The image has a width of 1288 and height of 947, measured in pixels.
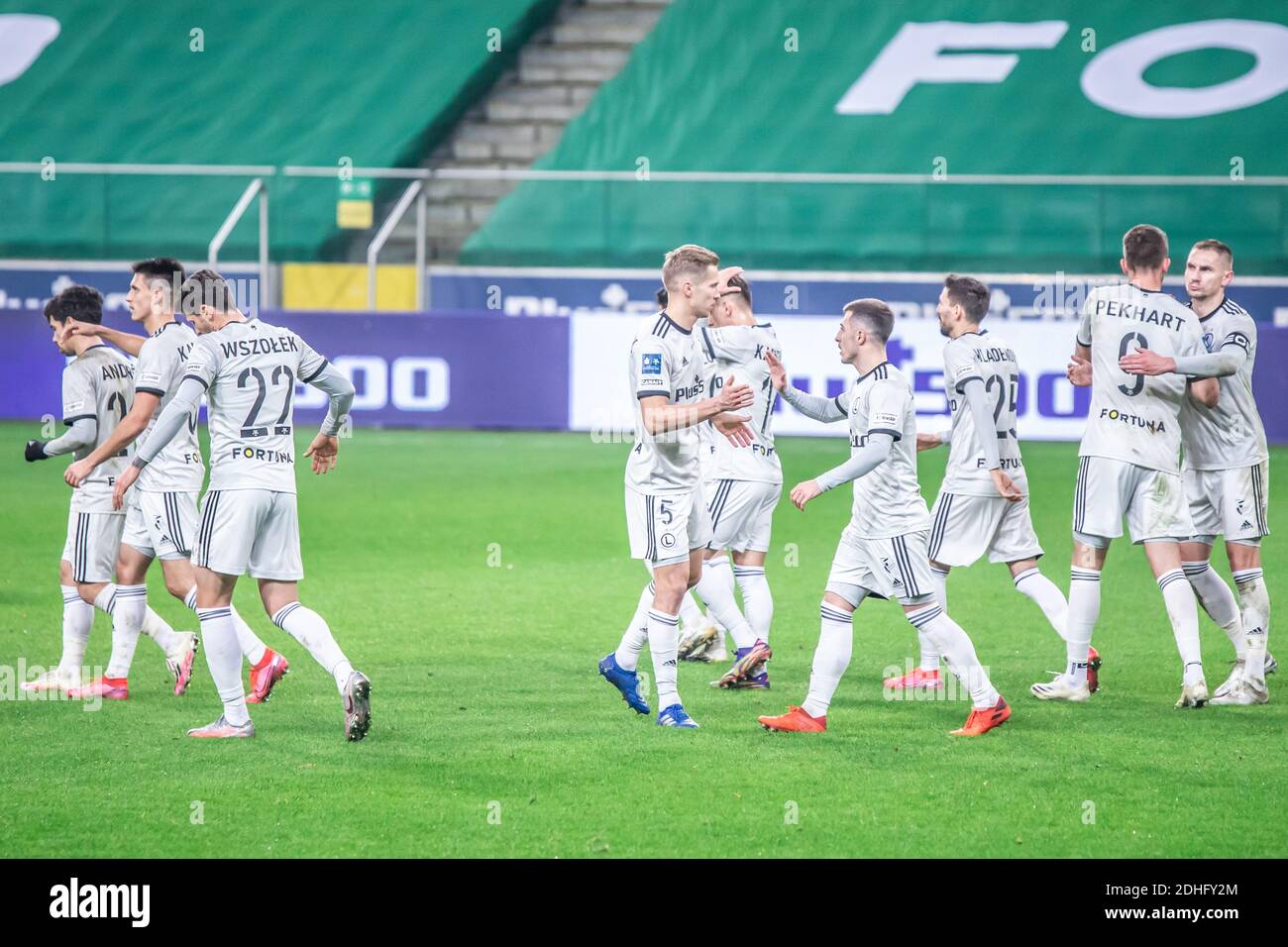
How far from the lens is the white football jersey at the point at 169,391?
303 inches

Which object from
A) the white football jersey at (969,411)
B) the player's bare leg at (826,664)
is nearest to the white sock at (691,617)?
the white football jersey at (969,411)

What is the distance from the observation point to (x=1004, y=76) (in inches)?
1037

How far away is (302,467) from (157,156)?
10.8m

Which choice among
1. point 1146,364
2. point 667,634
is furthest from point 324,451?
point 1146,364

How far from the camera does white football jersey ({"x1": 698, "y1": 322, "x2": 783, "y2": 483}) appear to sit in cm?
930

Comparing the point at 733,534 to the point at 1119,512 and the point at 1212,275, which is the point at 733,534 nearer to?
the point at 1119,512

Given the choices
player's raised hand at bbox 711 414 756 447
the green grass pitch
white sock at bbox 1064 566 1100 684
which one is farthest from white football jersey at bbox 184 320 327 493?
white sock at bbox 1064 566 1100 684

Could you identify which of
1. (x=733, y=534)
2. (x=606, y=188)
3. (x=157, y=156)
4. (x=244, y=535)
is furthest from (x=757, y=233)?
(x=244, y=535)

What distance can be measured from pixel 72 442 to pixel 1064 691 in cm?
516

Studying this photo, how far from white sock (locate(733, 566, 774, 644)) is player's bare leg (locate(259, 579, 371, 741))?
252cm

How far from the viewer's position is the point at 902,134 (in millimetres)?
25844

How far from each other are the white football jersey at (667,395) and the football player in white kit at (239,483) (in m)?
1.56

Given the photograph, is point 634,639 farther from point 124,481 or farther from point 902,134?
point 902,134

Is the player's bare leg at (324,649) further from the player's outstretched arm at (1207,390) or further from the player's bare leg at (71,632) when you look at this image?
the player's outstretched arm at (1207,390)
